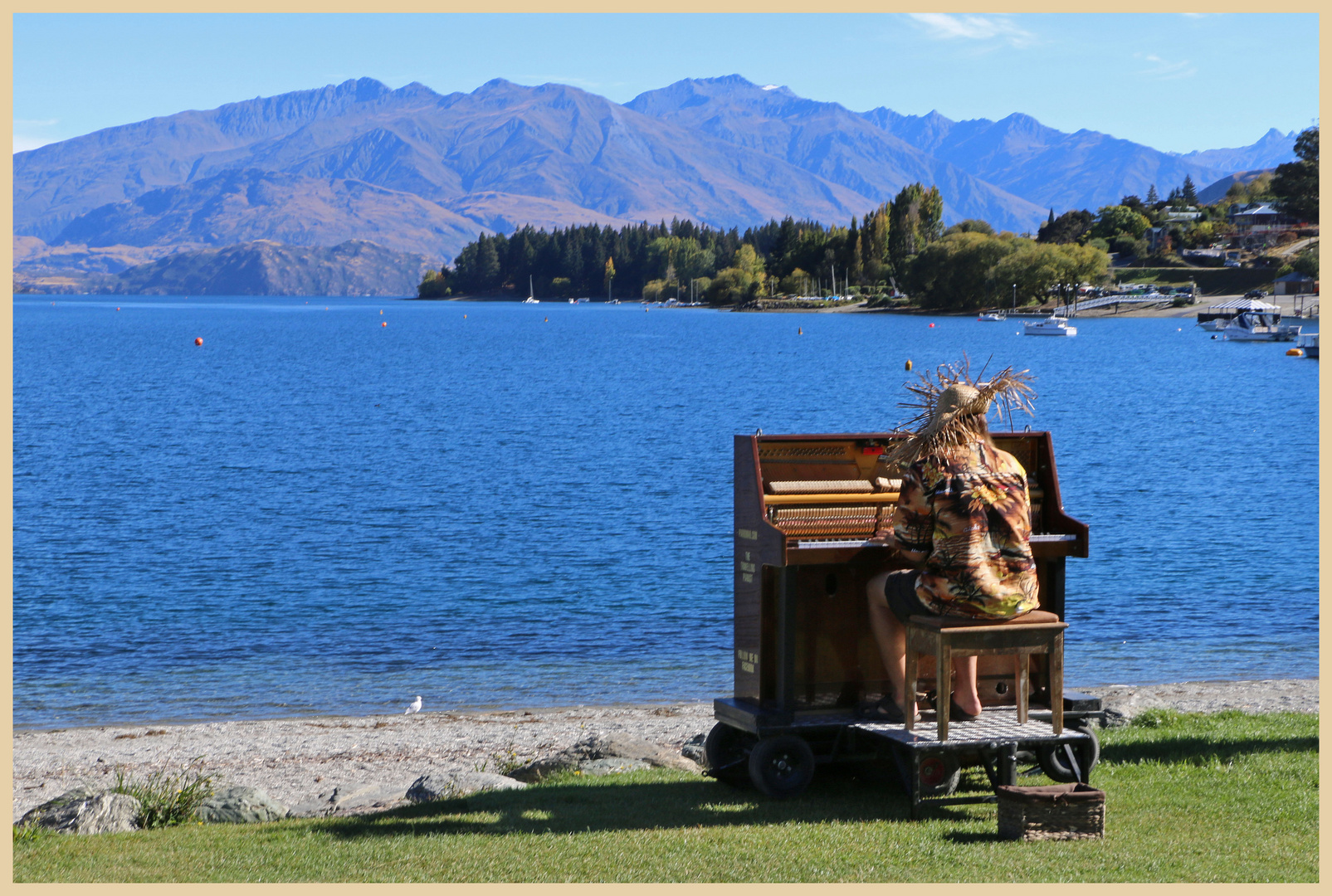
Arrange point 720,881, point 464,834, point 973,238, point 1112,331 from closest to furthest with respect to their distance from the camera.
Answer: point 720,881 < point 464,834 < point 1112,331 < point 973,238

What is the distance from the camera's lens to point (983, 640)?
7277mm

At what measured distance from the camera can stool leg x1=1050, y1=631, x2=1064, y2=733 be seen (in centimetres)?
738

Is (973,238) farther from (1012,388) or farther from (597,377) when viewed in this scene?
(1012,388)

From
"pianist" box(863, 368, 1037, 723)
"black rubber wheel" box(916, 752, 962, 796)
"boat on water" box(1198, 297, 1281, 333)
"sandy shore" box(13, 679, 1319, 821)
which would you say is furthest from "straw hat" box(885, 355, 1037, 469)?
"boat on water" box(1198, 297, 1281, 333)

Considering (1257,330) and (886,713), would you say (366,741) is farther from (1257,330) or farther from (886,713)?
(1257,330)

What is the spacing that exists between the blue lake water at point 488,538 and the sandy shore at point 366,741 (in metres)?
1.10

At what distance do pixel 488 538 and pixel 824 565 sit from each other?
18203mm

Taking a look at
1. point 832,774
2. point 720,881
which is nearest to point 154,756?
point 832,774

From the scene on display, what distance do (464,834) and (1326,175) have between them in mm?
6669

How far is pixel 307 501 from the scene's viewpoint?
31.0m

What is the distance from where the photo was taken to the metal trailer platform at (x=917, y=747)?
7504 mm

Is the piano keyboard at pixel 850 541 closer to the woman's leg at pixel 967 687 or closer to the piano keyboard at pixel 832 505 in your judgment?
the piano keyboard at pixel 832 505

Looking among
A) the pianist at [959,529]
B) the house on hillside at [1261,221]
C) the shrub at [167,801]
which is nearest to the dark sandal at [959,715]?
the pianist at [959,529]

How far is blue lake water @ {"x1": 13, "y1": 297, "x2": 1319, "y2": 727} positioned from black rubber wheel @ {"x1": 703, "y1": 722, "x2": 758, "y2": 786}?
6.54 metres
